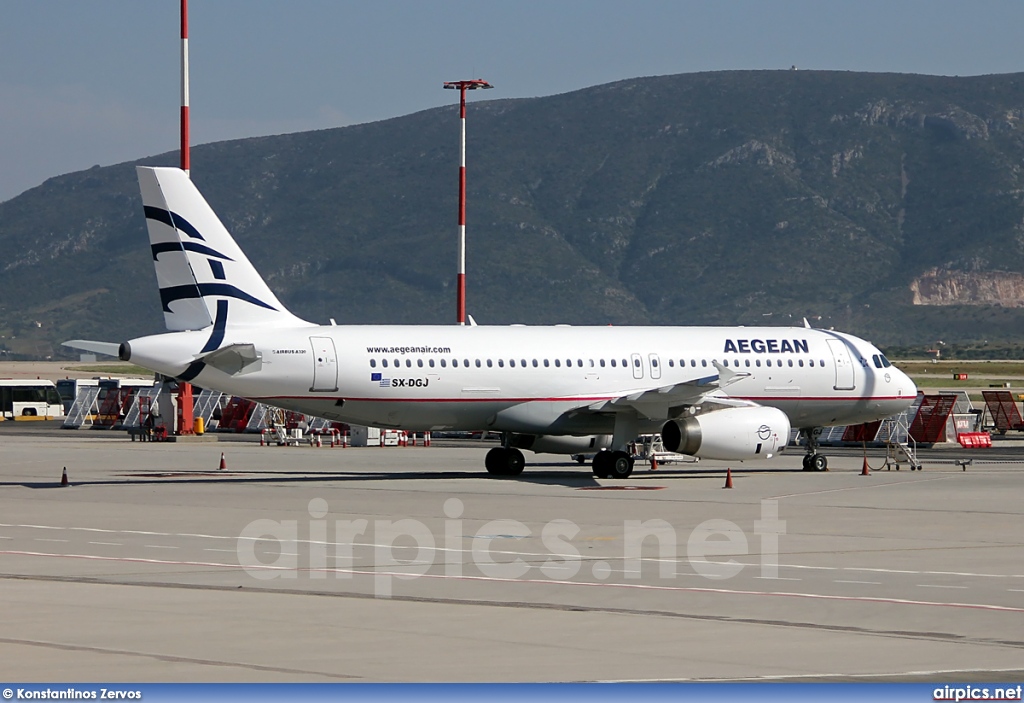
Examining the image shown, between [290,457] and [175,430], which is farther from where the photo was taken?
[175,430]

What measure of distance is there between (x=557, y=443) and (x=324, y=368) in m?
7.49

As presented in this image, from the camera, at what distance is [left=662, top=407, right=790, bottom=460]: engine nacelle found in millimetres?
36312

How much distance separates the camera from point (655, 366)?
1566 inches

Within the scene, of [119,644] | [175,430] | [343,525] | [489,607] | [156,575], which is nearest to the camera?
[119,644]

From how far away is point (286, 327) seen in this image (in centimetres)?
3578

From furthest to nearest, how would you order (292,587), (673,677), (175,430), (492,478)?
(175,430), (492,478), (292,587), (673,677)

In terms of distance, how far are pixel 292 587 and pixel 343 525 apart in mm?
7897

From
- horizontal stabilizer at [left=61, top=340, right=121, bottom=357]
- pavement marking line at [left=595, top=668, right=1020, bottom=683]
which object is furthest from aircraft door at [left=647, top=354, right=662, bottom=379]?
pavement marking line at [left=595, top=668, right=1020, bottom=683]

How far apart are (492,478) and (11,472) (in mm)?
12653

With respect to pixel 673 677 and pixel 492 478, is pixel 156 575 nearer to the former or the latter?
pixel 673 677

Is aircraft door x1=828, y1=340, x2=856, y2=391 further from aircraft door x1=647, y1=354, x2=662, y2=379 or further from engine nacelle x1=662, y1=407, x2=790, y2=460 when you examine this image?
engine nacelle x1=662, y1=407, x2=790, y2=460

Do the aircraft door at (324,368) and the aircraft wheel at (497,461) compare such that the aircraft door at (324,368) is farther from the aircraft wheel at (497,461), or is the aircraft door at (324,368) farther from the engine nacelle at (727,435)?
the engine nacelle at (727,435)

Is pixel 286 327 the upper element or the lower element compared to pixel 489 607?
upper

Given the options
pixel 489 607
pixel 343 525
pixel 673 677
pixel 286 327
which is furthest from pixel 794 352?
pixel 673 677
